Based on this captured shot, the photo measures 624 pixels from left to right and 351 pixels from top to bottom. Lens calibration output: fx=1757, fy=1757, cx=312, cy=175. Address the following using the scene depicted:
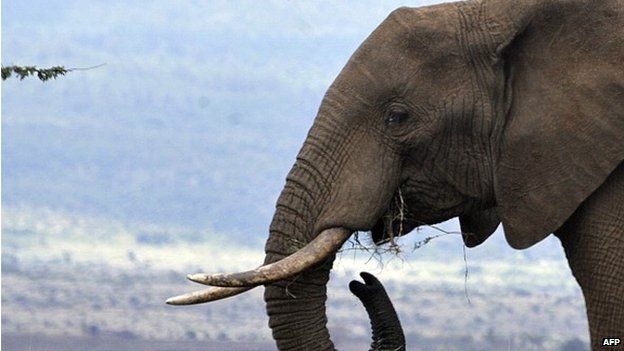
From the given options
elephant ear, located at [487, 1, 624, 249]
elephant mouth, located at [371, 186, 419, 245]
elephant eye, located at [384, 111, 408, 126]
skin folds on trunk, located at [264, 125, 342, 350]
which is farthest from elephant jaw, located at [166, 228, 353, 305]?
elephant ear, located at [487, 1, 624, 249]

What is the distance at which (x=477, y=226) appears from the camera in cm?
1117

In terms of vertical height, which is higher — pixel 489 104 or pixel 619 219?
pixel 489 104

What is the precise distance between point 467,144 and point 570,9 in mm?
1014

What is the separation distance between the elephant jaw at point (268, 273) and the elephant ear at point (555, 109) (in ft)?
3.56

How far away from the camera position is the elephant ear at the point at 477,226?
36.6ft

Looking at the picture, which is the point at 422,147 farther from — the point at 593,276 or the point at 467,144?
the point at 593,276

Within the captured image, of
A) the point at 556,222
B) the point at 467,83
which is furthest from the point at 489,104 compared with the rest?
the point at 556,222

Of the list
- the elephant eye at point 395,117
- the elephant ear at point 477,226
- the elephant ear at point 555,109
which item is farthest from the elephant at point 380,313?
the elephant eye at point 395,117

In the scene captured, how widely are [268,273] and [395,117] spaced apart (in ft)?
4.00

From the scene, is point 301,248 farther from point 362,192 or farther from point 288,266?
point 362,192

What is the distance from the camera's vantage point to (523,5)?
10461 millimetres

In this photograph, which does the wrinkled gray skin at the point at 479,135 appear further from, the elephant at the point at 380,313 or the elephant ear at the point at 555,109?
the elephant at the point at 380,313

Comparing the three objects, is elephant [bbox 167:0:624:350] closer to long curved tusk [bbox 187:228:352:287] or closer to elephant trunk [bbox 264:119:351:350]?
elephant trunk [bbox 264:119:351:350]

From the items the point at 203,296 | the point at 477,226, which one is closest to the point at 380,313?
the point at 477,226
